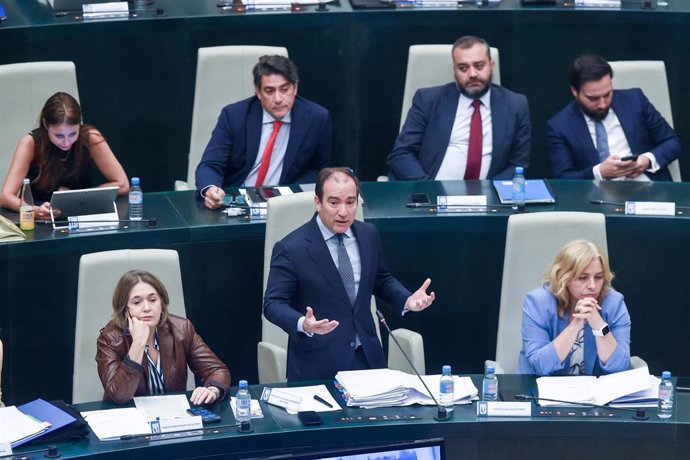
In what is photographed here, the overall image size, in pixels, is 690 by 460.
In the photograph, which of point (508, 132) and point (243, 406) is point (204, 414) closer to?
point (243, 406)

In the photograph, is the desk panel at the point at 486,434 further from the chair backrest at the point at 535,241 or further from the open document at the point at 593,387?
the chair backrest at the point at 535,241

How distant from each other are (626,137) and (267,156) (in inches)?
63.9

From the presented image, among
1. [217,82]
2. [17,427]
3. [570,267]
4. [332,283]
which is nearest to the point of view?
[17,427]

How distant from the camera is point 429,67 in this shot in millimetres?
7270

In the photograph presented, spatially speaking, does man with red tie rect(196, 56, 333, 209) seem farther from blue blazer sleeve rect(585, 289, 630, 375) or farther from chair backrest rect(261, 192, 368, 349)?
blue blazer sleeve rect(585, 289, 630, 375)

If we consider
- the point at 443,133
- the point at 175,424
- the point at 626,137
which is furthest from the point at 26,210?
the point at 626,137

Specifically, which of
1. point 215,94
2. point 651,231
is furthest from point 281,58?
point 651,231

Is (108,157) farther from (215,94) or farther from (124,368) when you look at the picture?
(124,368)

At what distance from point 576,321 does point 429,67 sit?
2175 millimetres

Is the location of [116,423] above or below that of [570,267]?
below

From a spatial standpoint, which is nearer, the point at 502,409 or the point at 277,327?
the point at 502,409

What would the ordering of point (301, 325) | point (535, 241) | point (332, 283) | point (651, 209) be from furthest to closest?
point (651, 209)
point (535, 241)
point (332, 283)
point (301, 325)

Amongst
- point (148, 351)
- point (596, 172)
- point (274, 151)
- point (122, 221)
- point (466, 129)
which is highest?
point (466, 129)

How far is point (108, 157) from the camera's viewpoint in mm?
6508
